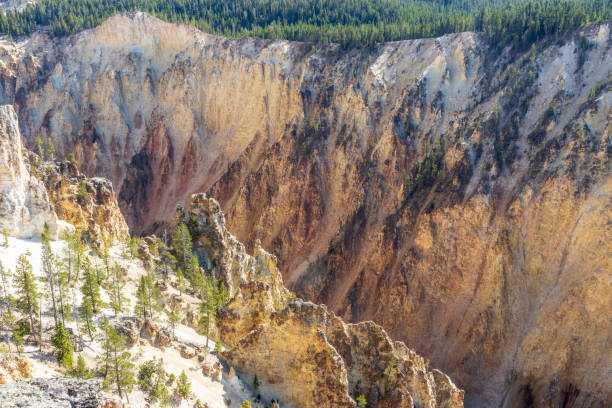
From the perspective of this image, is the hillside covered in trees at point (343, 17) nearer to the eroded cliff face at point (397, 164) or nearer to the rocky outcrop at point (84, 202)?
the eroded cliff face at point (397, 164)

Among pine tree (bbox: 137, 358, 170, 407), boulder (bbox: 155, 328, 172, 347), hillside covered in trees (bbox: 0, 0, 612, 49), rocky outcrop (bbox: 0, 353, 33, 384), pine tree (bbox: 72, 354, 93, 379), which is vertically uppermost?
hillside covered in trees (bbox: 0, 0, 612, 49)

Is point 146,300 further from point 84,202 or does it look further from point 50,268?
point 84,202

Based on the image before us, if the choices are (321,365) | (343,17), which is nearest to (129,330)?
(321,365)

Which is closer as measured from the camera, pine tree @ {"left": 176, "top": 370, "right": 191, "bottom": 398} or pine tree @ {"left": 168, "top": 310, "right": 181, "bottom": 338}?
pine tree @ {"left": 176, "top": 370, "right": 191, "bottom": 398}

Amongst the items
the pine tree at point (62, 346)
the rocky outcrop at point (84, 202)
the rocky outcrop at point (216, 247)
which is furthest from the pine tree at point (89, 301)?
the rocky outcrop at point (216, 247)

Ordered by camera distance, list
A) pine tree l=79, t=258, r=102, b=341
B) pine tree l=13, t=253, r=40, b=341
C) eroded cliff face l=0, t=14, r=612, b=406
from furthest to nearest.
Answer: eroded cliff face l=0, t=14, r=612, b=406, pine tree l=79, t=258, r=102, b=341, pine tree l=13, t=253, r=40, b=341

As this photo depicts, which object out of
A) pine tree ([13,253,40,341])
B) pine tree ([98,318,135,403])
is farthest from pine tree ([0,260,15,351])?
pine tree ([98,318,135,403])

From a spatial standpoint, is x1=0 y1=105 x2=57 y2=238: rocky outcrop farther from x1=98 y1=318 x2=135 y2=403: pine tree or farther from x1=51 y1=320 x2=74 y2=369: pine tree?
x1=98 y1=318 x2=135 y2=403: pine tree

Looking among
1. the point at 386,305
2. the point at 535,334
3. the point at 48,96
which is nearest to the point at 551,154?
the point at 535,334
